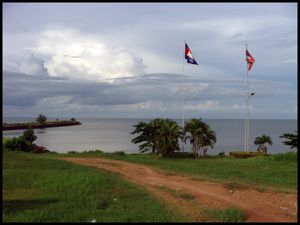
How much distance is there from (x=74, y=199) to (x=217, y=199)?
464 cm

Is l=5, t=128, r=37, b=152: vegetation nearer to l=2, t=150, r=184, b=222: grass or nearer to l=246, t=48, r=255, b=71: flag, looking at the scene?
l=2, t=150, r=184, b=222: grass

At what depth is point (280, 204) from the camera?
12508 millimetres

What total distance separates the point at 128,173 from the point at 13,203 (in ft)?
Result: 27.1

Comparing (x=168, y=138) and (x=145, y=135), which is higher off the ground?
(x=145, y=135)

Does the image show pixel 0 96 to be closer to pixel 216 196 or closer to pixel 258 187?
pixel 216 196

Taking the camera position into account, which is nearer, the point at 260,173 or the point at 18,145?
the point at 260,173

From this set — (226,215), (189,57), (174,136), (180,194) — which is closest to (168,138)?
(174,136)

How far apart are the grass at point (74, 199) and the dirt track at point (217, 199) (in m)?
0.64

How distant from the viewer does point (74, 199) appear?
13.0m

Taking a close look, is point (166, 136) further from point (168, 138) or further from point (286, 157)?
point (286, 157)

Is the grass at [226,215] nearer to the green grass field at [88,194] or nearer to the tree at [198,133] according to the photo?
the green grass field at [88,194]

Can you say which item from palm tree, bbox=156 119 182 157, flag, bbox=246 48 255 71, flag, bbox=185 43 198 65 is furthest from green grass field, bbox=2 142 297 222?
flag, bbox=246 48 255 71

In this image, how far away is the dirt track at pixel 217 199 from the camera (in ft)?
36.2

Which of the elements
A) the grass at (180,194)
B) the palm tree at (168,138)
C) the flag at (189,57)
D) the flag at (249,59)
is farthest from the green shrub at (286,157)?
the grass at (180,194)
